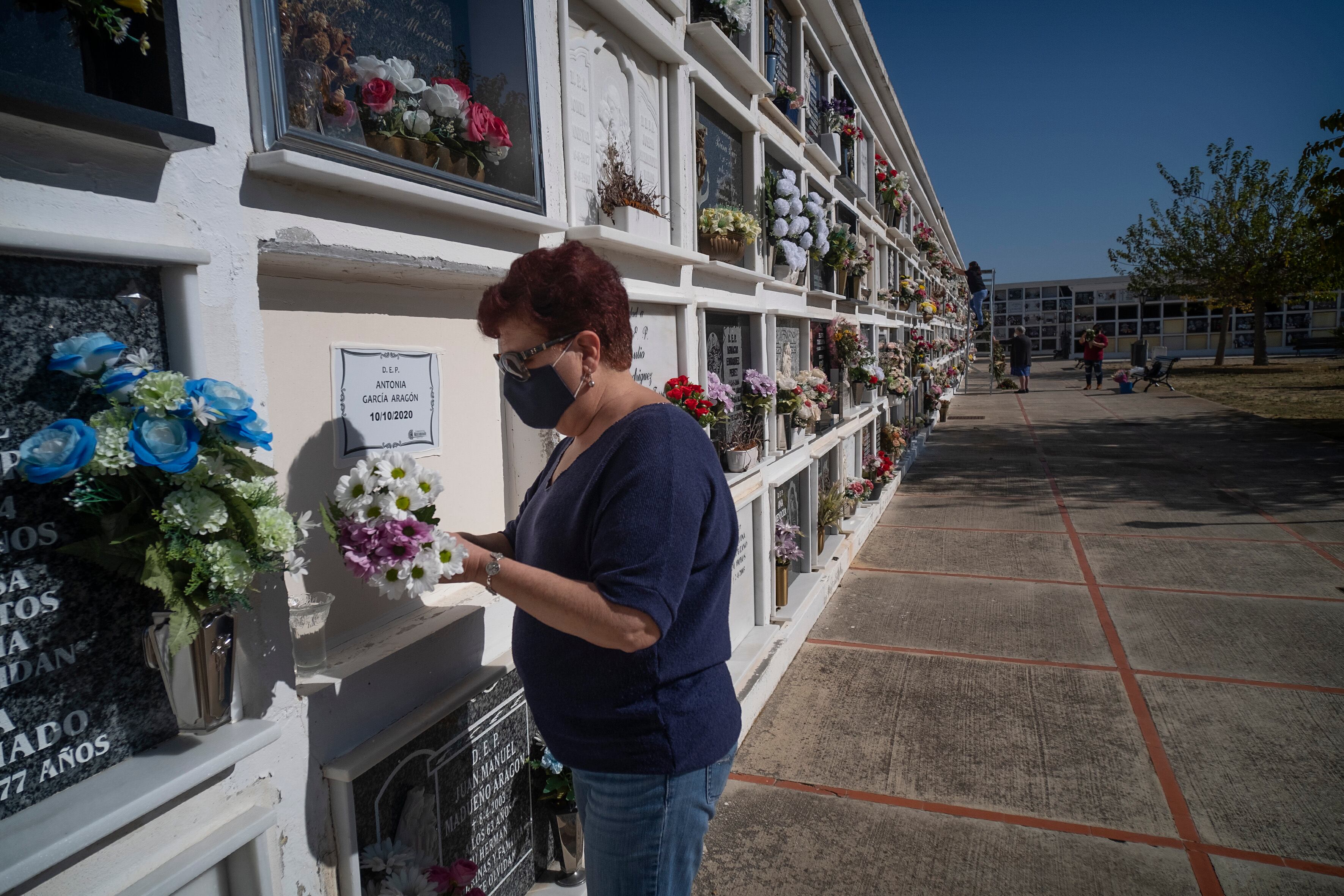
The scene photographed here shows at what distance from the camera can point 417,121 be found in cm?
212

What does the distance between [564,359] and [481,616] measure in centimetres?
102

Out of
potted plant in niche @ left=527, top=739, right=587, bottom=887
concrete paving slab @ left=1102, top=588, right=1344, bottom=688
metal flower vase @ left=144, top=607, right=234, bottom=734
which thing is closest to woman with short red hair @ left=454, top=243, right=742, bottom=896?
metal flower vase @ left=144, top=607, right=234, bottom=734

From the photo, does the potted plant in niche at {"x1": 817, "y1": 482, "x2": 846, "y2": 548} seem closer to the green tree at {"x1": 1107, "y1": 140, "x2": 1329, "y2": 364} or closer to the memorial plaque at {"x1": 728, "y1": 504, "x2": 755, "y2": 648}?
the memorial plaque at {"x1": 728, "y1": 504, "x2": 755, "y2": 648}

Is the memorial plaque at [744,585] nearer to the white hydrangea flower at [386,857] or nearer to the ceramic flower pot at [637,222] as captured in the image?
the ceramic flower pot at [637,222]

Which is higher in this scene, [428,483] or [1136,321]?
[1136,321]

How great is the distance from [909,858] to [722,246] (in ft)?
9.89

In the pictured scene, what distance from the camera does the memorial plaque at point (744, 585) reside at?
4.49 meters

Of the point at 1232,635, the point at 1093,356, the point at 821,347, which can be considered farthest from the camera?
the point at 1093,356

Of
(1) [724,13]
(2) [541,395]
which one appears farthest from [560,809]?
(1) [724,13]

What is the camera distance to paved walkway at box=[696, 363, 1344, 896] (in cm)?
294

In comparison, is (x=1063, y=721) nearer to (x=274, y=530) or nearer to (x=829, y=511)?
(x=829, y=511)

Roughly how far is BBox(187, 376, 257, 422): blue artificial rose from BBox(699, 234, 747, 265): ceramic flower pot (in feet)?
10.4

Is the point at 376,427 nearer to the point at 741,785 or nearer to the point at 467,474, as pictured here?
the point at 467,474

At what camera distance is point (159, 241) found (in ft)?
4.75
